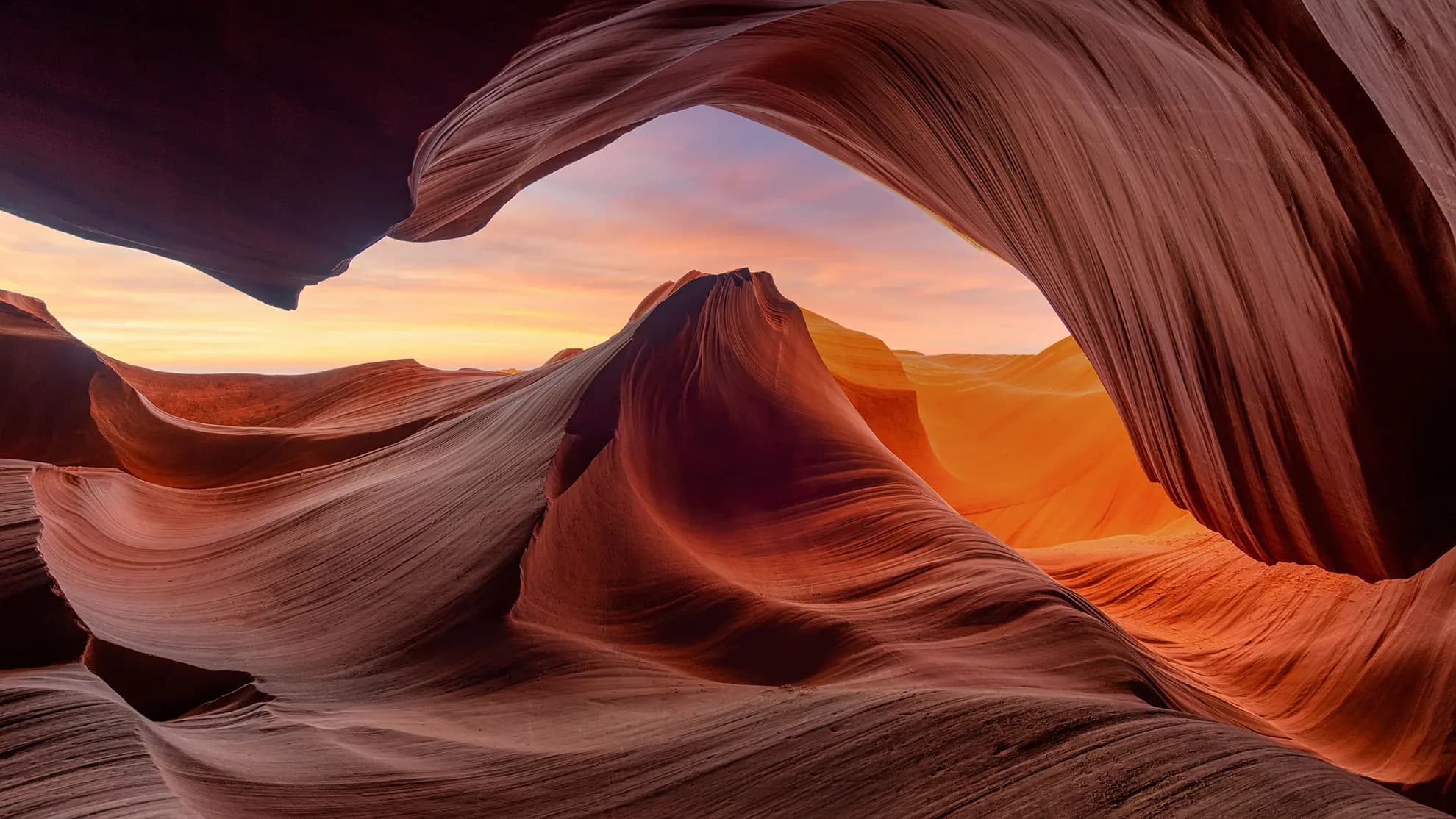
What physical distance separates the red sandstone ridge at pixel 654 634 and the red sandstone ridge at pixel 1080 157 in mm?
1090

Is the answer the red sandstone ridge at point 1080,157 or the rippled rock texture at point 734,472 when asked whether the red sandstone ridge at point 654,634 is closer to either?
the rippled rock texture at point 734,472

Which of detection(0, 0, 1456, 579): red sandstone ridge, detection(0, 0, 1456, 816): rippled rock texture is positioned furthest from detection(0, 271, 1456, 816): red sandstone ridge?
detection(0, 0, 1456, 579): red sandstone ridge

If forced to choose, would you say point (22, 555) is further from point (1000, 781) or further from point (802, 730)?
point (1000, 781)

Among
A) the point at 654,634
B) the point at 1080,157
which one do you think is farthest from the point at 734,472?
the point at 1080,157

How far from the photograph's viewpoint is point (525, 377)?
21.0 ft

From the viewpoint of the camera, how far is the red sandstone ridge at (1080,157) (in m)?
2.13

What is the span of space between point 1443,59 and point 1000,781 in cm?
218

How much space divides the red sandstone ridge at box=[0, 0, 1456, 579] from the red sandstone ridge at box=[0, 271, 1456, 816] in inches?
42.9

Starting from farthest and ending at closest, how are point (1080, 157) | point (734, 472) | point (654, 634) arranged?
point (734, 472), point (1080, 157), point (654, 634)

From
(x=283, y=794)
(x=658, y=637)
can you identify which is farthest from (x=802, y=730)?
(x=283, y=794)

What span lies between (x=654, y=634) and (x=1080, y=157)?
9.80 feet

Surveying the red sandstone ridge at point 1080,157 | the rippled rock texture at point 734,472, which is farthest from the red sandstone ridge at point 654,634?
the red sandstone ridge at point 1080,157

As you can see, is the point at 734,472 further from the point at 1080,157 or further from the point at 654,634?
the point at 1080,157

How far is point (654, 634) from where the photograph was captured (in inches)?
130
